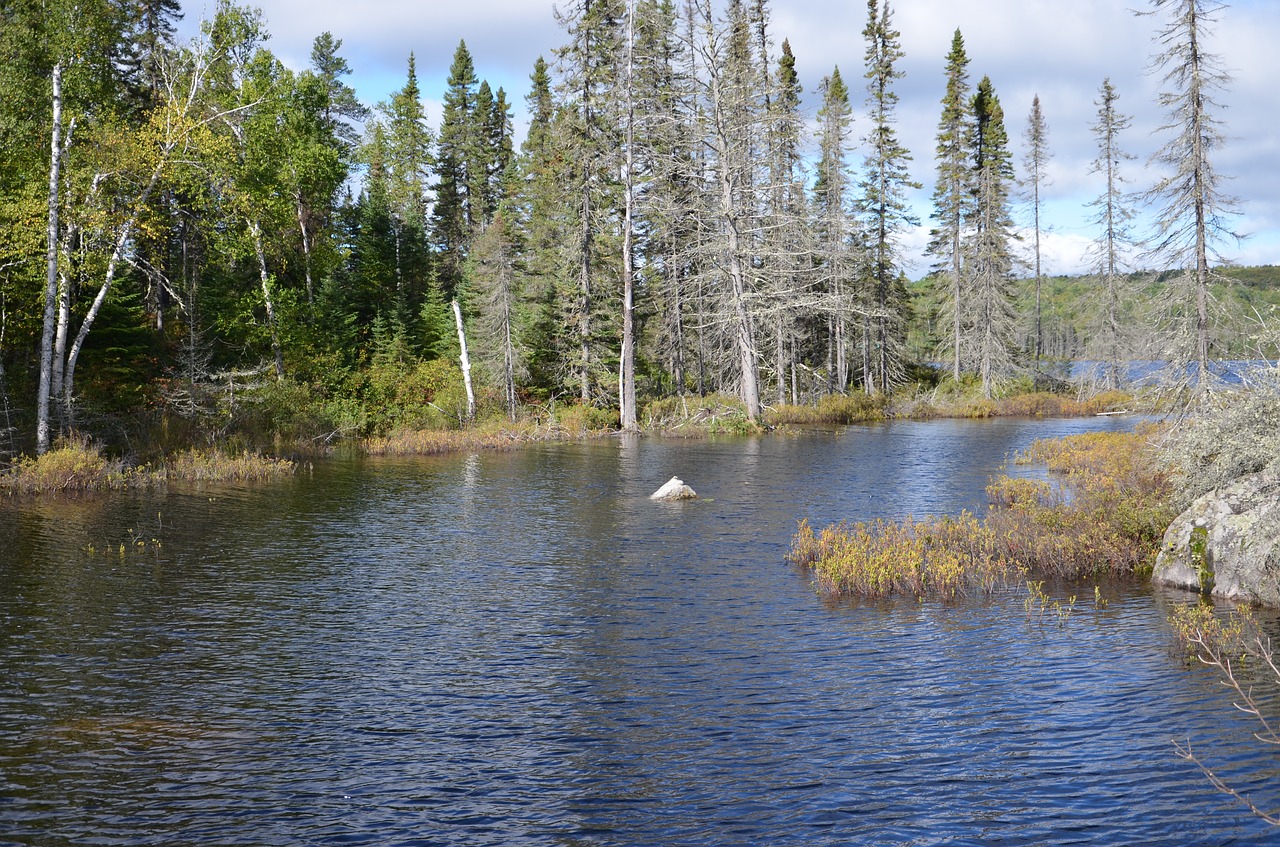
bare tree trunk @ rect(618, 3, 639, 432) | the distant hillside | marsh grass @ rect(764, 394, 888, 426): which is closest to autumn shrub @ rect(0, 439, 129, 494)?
bare tree trunk @ rect(618, 3, 639, 432)

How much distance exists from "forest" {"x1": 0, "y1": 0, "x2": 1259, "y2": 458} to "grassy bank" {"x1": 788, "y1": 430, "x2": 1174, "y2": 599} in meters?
3.85

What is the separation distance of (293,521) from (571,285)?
988 inches

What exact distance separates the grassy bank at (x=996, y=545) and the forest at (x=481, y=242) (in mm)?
3850

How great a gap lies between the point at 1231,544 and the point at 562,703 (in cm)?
1065

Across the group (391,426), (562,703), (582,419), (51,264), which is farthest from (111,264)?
(562,703)

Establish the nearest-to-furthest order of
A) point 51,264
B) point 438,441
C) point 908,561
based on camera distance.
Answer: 1. point 908,561
2. point 51,264
3. point 438,441

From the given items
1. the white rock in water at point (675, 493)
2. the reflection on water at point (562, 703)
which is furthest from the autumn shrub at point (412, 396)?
the reflection on water at point (562, 703)

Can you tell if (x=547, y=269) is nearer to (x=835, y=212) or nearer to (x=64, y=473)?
(x=835, y=212)

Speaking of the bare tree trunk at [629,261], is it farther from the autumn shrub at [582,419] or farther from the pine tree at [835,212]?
the pine tree at [835,212]

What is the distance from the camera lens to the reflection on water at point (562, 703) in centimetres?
724

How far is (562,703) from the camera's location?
384 inches

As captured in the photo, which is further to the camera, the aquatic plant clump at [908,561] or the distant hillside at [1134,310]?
the distant hillside at [1134,310]

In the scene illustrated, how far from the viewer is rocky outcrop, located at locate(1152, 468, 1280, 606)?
1272 cm

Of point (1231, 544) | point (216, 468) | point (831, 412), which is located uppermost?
point (831, 412)
